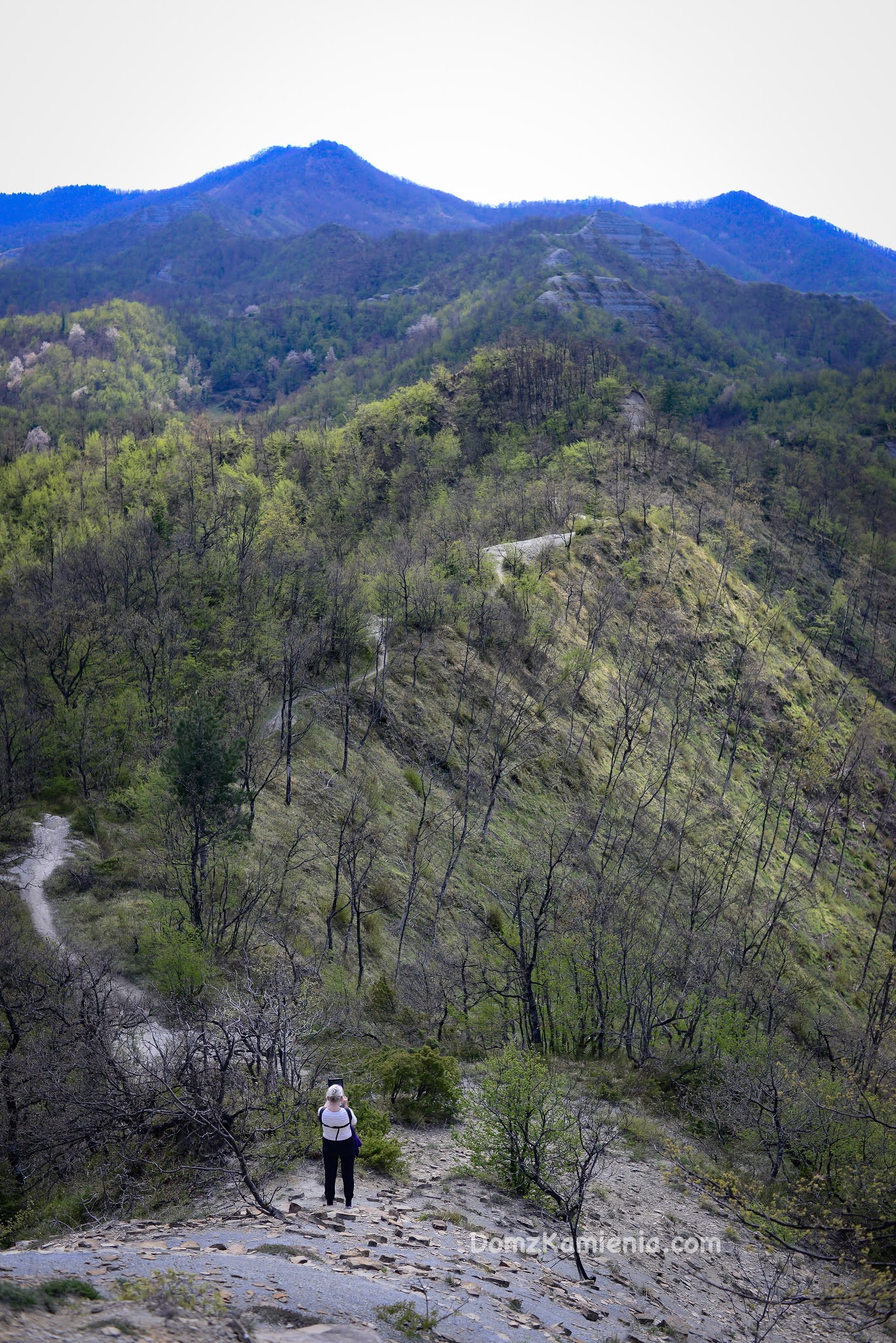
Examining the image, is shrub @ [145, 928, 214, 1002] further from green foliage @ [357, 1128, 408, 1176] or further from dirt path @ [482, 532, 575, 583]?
dirt path @ [482, 532, 575, 583]

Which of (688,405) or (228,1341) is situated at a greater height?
(688,405)

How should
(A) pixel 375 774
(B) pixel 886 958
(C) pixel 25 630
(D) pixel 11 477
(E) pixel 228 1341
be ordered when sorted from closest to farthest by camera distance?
1. (E) pixel 228 1341
2. (A) pixel 375 774
3. (C) pixel 25 630
4. (B) pixel 886 958
5. (D) pixel 11 477

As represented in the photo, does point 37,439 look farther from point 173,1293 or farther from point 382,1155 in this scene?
point 173,1293

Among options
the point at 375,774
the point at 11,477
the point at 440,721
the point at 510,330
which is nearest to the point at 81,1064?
the point at 375,774

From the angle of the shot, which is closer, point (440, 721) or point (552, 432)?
point (440, 721)

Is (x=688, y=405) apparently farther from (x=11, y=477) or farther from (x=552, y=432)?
(x=11, y=477)

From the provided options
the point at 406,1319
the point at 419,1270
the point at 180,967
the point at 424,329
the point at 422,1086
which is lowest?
the point at 180,967

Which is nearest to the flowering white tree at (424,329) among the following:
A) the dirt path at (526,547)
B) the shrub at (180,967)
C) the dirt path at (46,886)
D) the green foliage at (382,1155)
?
the dirt path at (526,547)

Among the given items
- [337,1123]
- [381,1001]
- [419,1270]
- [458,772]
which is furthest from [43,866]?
[419,1270]
